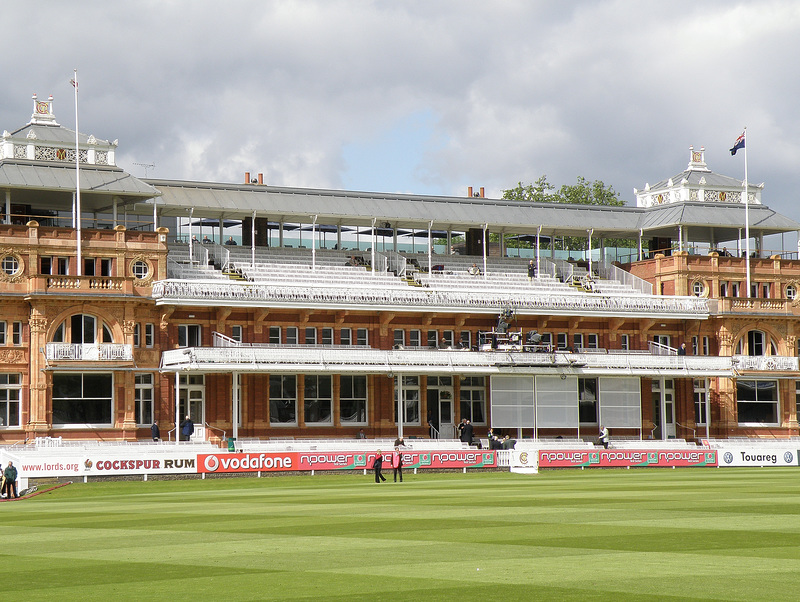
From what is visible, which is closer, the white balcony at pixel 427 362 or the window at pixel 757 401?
the white balcony at pixel 427 362

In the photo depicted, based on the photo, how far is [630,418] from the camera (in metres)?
66.8

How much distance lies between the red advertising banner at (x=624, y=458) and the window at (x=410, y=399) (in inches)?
507

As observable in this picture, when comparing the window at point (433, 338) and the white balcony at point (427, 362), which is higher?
the window at point (433, 338)

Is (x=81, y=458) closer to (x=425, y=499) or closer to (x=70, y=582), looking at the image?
(x=425, y=499)

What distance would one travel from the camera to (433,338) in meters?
66.1

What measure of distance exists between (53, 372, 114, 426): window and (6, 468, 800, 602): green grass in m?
21.8

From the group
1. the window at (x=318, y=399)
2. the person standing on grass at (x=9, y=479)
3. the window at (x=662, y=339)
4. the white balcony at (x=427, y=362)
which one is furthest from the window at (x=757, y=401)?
the person standing on grass at (x=9, y=479)

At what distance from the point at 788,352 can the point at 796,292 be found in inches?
179

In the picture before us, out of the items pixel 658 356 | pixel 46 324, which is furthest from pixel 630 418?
pixel 46 324

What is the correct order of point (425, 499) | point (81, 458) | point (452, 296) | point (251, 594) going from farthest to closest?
point (452, 296) < point (81, 458) < point (425, 499) < point (251, 594)

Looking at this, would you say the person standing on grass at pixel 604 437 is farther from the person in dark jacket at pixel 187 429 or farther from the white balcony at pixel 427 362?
the person in dark jacket at pixel 187 429

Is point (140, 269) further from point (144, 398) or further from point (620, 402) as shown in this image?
point (620, 402)

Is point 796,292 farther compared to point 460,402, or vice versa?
point 796,292

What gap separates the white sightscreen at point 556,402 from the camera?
64.2 m
